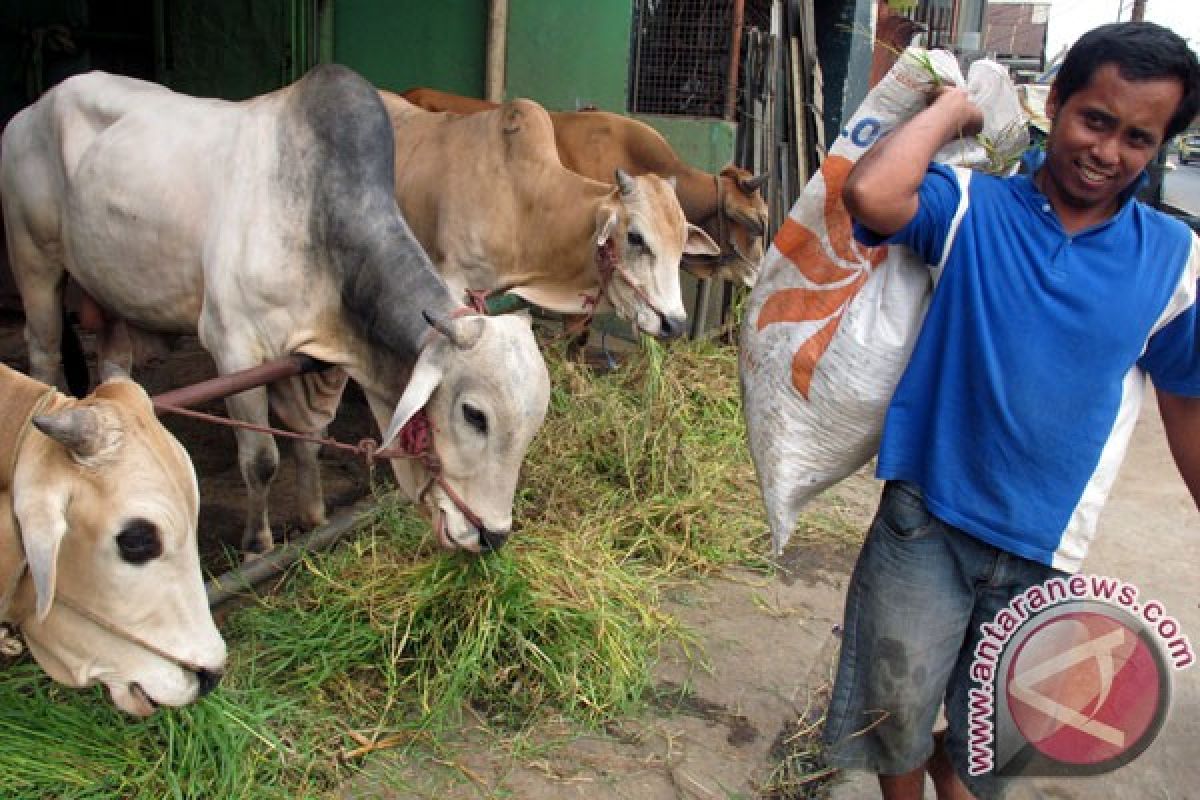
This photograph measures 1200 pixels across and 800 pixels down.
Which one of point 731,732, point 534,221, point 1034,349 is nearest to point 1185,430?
point 1034,349

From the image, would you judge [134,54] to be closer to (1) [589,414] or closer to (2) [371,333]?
(1) [589,414]

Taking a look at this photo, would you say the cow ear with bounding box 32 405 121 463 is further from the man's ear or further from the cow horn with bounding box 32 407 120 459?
the man's ear

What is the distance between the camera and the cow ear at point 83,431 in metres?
1.74

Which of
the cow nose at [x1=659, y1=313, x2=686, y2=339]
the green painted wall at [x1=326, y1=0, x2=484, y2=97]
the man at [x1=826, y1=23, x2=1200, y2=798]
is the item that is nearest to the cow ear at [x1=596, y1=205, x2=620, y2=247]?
the cow nose at [x1=659, y1=313, x2=686, y2=339]

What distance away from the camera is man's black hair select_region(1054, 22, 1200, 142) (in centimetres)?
168

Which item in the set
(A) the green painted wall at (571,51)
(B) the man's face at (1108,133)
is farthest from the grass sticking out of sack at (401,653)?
(A) the green painted wall at (571,51)

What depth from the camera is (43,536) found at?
1.77 metres

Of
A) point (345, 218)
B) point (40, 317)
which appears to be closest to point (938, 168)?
point (345, 218)

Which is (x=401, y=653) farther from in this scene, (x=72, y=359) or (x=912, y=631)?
(x=72, y=359)

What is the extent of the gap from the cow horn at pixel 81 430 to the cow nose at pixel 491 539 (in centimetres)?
118

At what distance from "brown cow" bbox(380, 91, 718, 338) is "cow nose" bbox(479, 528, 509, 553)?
1853 millimetres

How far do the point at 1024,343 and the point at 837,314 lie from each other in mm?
379

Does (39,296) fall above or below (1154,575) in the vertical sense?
above

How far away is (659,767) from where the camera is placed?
2.78 m
